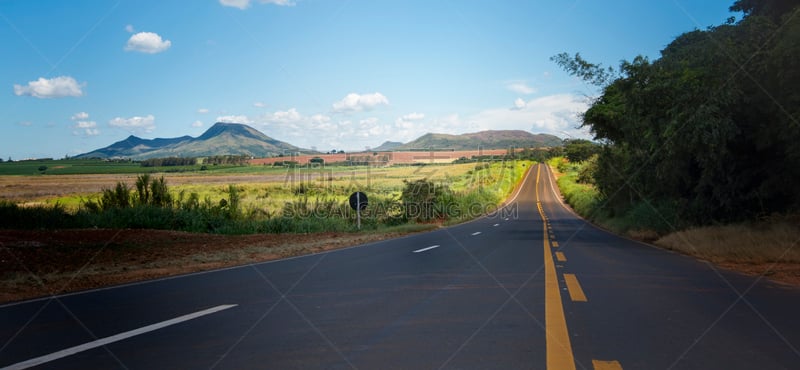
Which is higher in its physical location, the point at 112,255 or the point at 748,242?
the point at 748,242

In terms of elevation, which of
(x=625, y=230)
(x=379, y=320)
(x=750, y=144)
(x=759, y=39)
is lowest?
(x=625, y=230)

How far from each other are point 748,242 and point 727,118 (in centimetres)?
342

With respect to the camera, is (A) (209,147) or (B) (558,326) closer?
(B) (558,326)

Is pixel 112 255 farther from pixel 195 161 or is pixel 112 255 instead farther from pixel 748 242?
pixel 195 161

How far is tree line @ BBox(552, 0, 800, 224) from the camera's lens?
12.8 m

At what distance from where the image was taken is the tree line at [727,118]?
1283 centimetres

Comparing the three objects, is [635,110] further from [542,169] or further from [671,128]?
[542,169]

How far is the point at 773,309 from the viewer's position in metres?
6.36

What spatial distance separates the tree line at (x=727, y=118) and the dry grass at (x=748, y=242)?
126 cm

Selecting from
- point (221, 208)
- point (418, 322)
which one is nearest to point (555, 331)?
point (418, 322)

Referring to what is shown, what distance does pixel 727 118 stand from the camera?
45.8 feet

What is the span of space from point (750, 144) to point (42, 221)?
23.8 meters

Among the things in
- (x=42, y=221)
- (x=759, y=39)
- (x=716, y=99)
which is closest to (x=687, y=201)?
(x=716, y=99)

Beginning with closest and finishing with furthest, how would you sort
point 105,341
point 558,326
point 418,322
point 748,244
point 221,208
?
point 105,341
point 558,326
point 418,322
point 748,244
point 221,208
